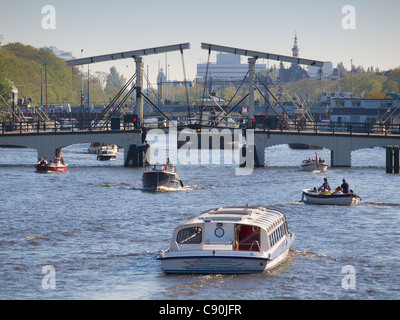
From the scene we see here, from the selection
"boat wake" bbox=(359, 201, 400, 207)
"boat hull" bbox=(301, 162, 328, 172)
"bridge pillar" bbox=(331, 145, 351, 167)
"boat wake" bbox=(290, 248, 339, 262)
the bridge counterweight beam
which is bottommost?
"boat wake" bbox=(290, 248, 339, 262)

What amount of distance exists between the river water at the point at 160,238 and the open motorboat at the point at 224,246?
18.6 inches

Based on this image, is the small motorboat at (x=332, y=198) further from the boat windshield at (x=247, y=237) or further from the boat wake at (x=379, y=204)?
the boat windshield at (x=247, y=237)

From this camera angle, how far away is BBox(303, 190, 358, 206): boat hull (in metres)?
49.6

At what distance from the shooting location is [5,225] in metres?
41.3

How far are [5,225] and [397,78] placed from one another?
15667 centimetres

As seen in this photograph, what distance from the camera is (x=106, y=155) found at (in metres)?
95.1

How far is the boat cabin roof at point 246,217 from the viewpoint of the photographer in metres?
29.4

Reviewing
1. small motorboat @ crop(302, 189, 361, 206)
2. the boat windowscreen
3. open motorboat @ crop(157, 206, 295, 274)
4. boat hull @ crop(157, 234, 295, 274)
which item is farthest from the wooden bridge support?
boat hull @ crop(157, 234, 295, 274)

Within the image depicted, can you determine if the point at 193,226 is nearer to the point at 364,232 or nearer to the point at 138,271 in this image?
the point at 138,271

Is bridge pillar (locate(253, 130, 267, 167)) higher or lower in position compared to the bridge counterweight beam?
lower

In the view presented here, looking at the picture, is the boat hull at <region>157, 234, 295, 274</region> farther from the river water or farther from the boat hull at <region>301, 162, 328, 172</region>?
the boat hull at <region>301, 162, 328, 172</region>

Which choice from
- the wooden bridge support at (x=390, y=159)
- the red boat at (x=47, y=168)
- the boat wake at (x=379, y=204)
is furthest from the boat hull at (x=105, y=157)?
the boat wake at (x=379, y=204)
